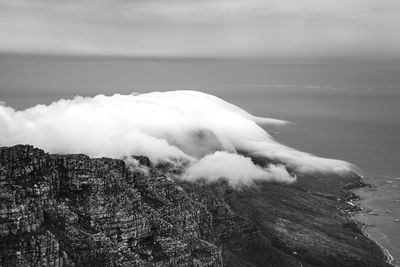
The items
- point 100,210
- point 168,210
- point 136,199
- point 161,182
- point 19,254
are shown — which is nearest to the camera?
point 19,254

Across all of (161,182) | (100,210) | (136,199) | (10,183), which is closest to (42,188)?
(10,183)

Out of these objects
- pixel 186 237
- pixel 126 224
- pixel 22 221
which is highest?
pixel 22 221

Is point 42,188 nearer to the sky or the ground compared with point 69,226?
nearer to the sky

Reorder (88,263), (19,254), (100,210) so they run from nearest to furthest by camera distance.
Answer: (19,254) → (88,263) → (100,210)

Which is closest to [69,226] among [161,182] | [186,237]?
[186,237]

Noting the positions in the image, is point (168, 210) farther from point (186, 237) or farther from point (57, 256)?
point (57, 256)

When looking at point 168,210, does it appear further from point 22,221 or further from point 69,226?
point 22,221

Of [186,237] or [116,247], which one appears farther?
[186,237]

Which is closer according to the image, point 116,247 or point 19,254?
point 19,254

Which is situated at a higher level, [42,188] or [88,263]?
[42,188]
